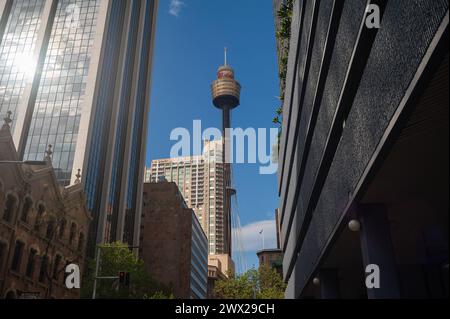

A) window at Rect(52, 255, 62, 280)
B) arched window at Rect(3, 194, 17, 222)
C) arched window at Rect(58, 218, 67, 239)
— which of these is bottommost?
window at Rect(52, 255, 62, 280)

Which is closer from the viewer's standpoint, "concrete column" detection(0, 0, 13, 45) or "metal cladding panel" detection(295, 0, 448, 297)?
"metal cladding panel" detection(295, 0, 448, 297)

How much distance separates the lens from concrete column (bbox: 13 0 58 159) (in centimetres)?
7512

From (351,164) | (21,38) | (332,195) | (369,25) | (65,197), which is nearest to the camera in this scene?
(369,25)

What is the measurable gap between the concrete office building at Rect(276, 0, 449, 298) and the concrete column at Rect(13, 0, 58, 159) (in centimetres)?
6574

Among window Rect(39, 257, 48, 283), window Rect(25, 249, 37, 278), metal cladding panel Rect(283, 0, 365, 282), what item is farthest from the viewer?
window Rect(39, 257, 48, 283)

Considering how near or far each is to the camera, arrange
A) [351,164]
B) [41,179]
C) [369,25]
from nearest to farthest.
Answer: [369,25] < [351,164] < [41,179]

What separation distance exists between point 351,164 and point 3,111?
278ft

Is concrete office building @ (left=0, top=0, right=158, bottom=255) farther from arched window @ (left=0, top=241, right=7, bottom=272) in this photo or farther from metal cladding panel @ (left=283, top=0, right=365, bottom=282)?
metal cladding panel @ (left=283, top=0, right=365, bottom=282)

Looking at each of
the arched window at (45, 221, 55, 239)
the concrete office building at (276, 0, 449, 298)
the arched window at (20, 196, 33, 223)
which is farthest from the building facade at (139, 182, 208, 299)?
the concrete office building at (276, 0, 449, 298)

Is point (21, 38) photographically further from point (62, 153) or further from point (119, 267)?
point (119, 267)

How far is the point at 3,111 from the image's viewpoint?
267 feet

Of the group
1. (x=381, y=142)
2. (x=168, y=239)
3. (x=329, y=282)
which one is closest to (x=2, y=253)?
(x=329, y=282)

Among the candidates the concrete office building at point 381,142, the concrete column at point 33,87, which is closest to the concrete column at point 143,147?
the concrete column at point 33,87
